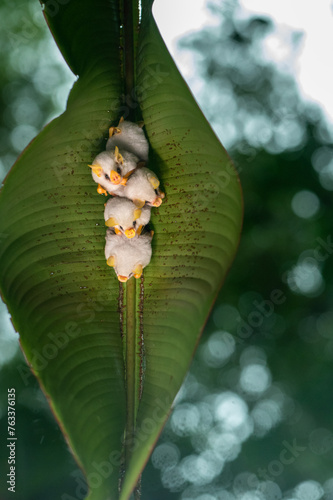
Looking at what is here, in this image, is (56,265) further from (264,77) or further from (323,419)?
(323,419)

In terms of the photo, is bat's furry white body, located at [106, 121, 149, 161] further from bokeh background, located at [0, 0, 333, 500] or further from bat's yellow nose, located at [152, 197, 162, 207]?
bokeh background, located at [0, 0, 333, 500]

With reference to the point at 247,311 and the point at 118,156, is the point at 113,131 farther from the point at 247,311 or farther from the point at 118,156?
the point at 247,311

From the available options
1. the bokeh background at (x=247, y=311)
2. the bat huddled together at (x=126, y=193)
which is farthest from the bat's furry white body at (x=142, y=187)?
the bokeh background at (x=247, y=311)

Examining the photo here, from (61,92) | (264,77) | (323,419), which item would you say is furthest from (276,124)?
(323,419)

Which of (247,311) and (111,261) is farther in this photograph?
(247,311)

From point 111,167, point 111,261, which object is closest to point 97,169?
point 111,167

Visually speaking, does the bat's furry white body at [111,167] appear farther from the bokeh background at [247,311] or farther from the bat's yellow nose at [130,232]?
the bokeh background at [247,311]
